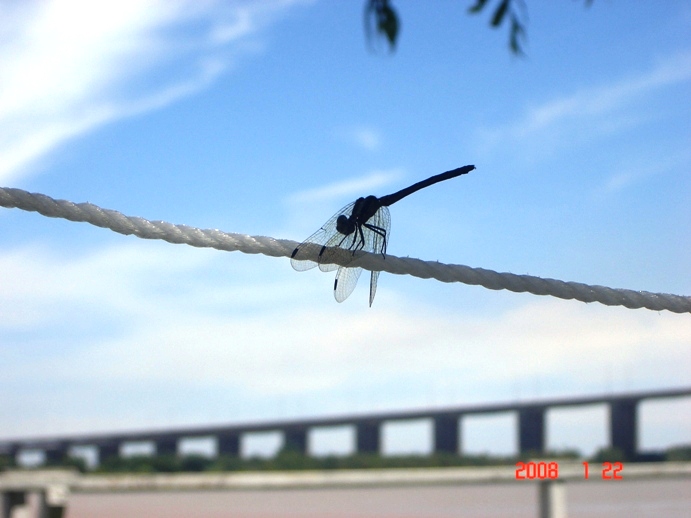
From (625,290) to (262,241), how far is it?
1507 millimetres

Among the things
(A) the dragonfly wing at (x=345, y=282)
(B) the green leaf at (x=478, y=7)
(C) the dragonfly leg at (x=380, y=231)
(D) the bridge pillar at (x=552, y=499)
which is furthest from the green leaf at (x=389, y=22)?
(D) the bridge pillar at (x=552, y=499)

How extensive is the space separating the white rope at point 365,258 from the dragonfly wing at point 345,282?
378 millimetres

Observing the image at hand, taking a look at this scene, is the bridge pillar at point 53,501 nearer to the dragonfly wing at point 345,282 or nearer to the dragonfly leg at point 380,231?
the dragonfly wing at point 345,282

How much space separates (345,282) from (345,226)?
238mm

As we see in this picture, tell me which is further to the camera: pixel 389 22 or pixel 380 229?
pixel 380 229

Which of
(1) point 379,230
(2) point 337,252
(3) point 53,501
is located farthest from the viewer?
(3) point 53,501

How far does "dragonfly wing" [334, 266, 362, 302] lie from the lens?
2.96m

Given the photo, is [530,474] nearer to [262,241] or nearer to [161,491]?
[161,491]

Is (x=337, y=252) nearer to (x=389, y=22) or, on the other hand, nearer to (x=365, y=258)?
(x=365, y=258)
